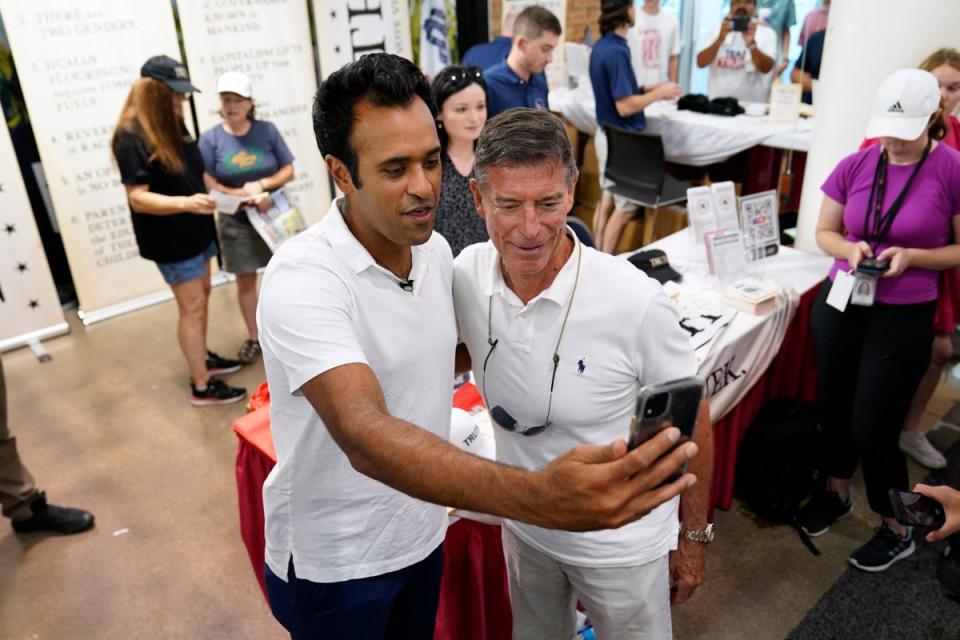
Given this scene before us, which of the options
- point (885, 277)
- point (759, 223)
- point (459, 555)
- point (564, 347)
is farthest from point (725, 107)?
point (564, 347)

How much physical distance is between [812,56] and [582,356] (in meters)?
4.93

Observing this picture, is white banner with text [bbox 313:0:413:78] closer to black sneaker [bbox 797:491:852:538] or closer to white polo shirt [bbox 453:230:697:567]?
black sneaker [bbox 797:491:852:538]

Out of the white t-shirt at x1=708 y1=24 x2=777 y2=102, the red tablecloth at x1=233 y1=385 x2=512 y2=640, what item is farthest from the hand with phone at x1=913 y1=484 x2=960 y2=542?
the white t-shirt at x1=708 y1=24 x2=777 y2=102

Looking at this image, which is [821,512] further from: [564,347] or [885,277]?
[564,347]

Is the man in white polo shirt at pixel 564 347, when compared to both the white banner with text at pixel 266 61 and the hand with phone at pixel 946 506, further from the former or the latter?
the white banner with text at pixel 266 61

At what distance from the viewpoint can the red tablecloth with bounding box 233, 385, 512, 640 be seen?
1792 mm

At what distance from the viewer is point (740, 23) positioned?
5.19 m

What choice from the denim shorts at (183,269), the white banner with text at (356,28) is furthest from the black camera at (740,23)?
the denim shorts at (183,269)

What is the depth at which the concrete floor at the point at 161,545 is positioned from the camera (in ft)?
7.91

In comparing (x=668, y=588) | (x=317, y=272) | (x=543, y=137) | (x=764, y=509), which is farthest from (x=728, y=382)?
(x=317, y=272)

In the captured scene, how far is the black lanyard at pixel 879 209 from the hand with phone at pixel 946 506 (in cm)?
101

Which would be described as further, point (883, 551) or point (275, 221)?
point (275, 221)

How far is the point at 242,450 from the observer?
6.79 ft

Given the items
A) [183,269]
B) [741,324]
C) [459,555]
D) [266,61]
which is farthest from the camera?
[266,61]
